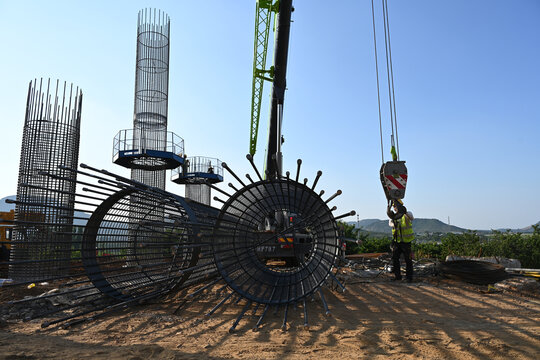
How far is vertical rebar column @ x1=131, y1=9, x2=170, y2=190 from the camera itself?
1546 cm

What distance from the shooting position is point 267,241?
4.67 m

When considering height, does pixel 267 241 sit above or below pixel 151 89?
below

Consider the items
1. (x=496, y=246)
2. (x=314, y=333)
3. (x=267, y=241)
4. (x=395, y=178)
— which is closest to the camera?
(x=314, y=333)

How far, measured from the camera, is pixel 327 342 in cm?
334

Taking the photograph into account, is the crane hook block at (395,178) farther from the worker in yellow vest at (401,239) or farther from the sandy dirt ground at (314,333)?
the sandy dirt ground at (314,333)

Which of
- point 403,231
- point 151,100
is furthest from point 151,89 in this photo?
point 403,231

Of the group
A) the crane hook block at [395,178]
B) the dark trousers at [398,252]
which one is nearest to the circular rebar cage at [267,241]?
the crane hook block at [395,178]

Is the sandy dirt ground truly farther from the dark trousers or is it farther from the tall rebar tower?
the tall rebar tower

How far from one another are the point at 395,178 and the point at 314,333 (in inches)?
127

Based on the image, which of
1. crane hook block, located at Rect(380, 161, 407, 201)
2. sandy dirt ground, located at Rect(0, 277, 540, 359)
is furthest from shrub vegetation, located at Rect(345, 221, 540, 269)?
sandy dirt ground, located at Rect(0, 277, 540, 359)

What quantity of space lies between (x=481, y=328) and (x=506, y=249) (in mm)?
9222

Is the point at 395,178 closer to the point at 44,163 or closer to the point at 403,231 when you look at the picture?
the point at 403,231

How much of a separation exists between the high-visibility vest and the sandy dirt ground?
2.11 meters

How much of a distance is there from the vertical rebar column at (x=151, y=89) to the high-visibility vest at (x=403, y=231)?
10899 mm
